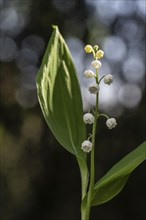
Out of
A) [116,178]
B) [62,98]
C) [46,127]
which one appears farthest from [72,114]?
[46,127]

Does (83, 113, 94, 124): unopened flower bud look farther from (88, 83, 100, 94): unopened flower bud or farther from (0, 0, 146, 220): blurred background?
(0, 0, 146, 220): blurred background

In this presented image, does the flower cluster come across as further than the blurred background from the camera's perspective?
No

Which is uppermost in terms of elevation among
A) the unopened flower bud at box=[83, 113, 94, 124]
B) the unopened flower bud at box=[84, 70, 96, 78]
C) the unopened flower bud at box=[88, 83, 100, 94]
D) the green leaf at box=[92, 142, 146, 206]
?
the unopened flower bud at box=[84, 70, 96, 78]

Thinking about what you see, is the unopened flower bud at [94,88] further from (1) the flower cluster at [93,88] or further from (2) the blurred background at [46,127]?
(2) the blurred background at [46,127]

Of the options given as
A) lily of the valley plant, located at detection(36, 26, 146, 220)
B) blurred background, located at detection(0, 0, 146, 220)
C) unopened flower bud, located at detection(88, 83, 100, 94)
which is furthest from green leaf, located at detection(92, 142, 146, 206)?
blurred background, located at detection(0, 0, 146, 220)

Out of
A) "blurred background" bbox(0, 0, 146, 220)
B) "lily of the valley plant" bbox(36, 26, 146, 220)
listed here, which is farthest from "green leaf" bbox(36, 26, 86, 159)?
"blurred background" bbox(0, 0, 146, 220)

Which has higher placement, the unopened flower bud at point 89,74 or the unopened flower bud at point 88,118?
the unopened flower bud at point 89,74

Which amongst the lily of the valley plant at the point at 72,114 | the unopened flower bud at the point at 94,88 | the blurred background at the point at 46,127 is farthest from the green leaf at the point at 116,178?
the blurred background at the point at 46,127

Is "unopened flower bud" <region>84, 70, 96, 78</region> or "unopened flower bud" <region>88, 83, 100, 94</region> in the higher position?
"unopened flower bud" <region>84, 70, 96, 78</region>

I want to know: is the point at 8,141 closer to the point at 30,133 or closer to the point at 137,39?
the point at 30,133
